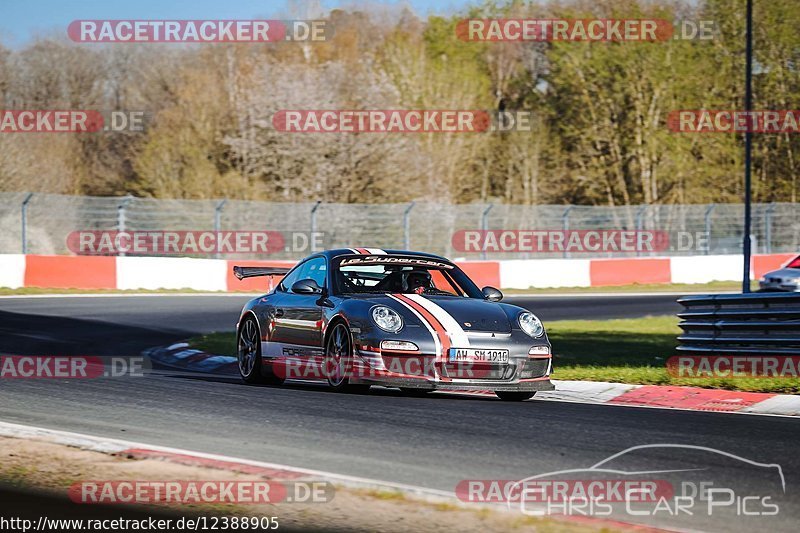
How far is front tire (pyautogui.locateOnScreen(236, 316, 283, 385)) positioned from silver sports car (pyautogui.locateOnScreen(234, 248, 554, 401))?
12 mm

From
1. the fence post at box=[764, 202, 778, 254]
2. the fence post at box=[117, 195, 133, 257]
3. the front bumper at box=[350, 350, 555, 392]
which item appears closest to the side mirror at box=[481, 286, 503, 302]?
the front bumper at box=[350, 350, 555, 392]

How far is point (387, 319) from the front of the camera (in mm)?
9234

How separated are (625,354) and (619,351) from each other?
383mm

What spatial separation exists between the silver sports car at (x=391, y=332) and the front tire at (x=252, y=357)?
0.04 ft

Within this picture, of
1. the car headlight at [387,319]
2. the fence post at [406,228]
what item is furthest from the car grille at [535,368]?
the fence post at [406,228]

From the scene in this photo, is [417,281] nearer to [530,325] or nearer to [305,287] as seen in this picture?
[305,287]

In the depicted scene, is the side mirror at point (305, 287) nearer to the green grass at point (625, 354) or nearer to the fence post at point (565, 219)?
the green grass at point (625, 354)

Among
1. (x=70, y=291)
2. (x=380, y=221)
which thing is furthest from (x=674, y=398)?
(x=380, y=221)

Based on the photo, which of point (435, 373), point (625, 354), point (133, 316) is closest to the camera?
point (435, 373)

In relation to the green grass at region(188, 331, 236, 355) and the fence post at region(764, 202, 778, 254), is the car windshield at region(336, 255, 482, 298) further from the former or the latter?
the fence post at region(764, 202, 778, 254)

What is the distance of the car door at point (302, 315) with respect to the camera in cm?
1013

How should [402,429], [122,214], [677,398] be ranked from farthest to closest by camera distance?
[122,214] < [677,398] < [402,429]

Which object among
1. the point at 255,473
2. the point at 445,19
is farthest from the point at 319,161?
the point at 255,473

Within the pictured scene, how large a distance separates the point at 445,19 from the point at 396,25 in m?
8.79
